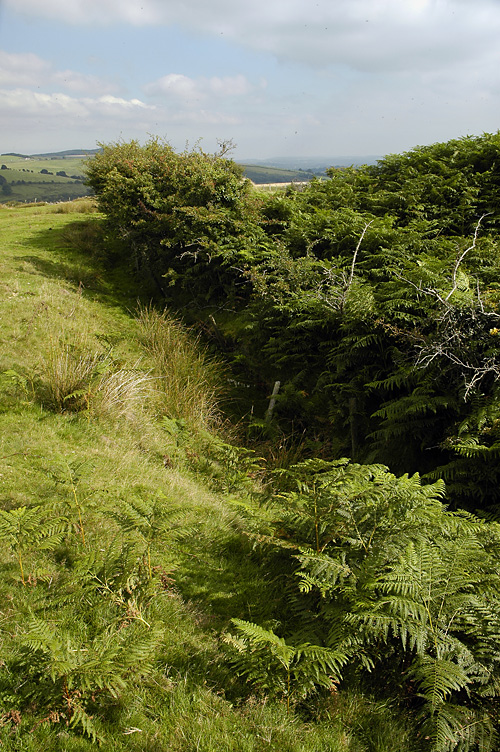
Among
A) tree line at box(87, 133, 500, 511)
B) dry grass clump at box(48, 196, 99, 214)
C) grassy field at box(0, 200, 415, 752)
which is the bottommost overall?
grassy field at box(0, 200, 415, 752)

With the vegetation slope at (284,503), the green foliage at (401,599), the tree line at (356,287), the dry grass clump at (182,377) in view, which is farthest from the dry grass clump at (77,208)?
the green foliage at (401,599)

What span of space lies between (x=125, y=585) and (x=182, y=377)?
4959mm

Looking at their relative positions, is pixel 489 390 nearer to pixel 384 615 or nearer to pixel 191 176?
pixel 384 615

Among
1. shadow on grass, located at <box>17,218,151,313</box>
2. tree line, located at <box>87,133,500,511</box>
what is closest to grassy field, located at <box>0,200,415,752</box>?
tree line, located at <box>87,133,500,511</box>

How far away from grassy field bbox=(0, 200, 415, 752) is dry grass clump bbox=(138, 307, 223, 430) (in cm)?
39

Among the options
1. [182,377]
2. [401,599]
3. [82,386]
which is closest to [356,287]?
[182,377]

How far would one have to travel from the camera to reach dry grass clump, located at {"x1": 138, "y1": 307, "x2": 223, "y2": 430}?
7105 millimetres

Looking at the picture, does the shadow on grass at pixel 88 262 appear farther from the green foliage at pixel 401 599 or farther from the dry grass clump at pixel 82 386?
the green foliage at pixel 401 599

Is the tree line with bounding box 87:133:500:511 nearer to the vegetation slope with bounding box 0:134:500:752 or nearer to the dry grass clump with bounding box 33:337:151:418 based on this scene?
the vegetation slope with bounding box 0:134:500:752

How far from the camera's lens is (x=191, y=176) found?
12.0m

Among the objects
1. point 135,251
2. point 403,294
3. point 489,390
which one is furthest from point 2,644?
point 135,251

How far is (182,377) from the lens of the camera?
7699mm

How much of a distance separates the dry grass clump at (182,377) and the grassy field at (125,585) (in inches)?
15.3

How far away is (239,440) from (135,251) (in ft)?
29.8
